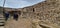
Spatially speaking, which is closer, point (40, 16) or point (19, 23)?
point (40, 16)

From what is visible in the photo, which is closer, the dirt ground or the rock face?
the rock face

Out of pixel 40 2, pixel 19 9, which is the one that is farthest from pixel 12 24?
pixel 40 2

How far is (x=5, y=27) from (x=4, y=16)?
0.22m

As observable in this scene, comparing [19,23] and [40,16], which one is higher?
[40,16]

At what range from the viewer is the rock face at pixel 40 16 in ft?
5.50

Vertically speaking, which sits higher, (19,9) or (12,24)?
(19,9)

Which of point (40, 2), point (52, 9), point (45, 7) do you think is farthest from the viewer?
point (40, 2)

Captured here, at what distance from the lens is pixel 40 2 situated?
Answer: 210cm

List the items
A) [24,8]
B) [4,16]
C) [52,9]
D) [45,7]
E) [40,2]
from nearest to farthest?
[52,9], [45,7], [40,2], [24,8], [4,16]

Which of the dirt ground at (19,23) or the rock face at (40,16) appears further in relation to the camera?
the dirt ground at (19,23)

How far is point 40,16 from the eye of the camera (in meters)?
1.95

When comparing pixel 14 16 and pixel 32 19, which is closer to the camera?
pixel 32 19

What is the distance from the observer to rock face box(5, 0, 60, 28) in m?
1.68

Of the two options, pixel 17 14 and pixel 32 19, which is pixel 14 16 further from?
pixel 32 19
